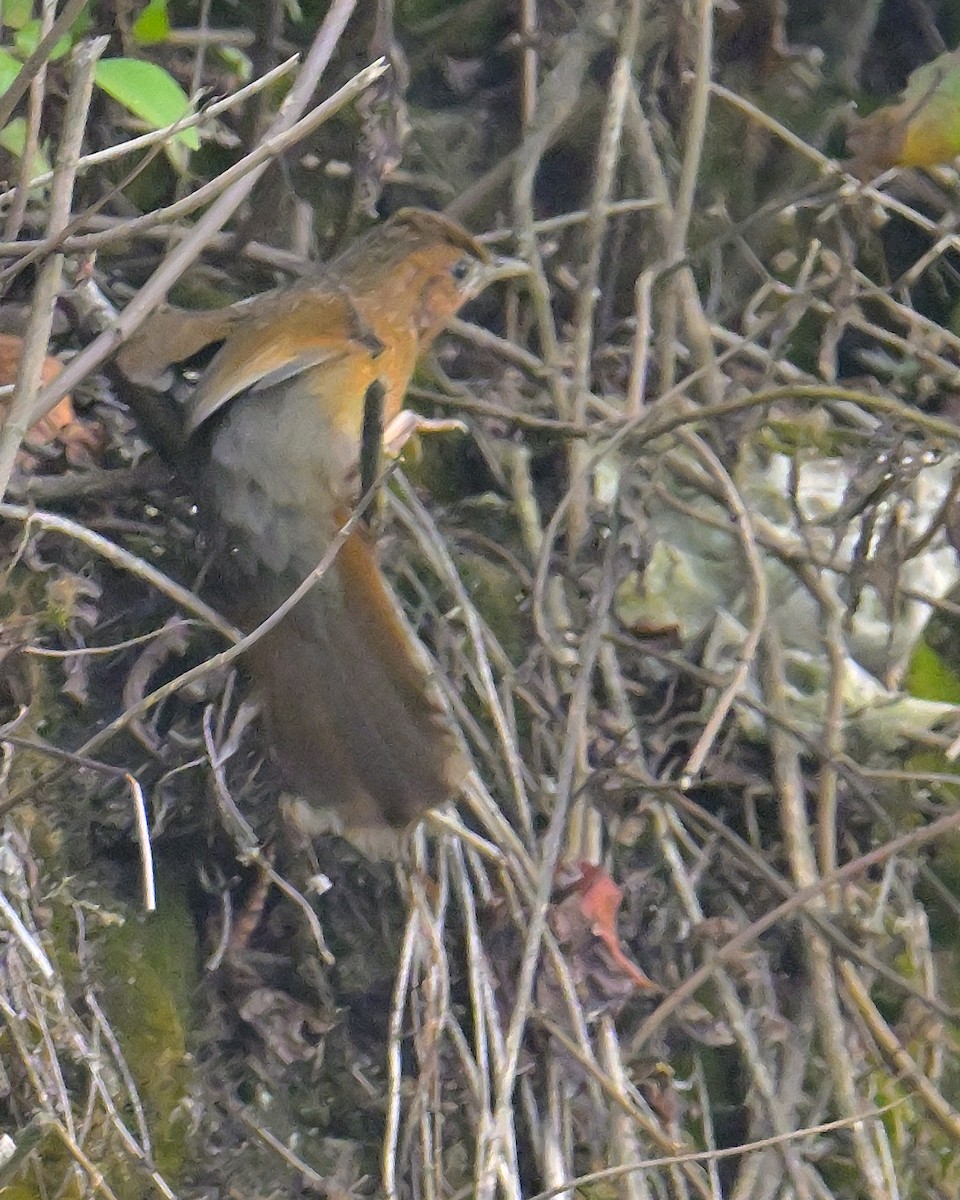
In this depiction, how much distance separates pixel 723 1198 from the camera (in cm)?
218

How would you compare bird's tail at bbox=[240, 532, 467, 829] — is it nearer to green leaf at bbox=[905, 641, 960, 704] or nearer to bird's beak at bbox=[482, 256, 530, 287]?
bird's beak at bbox=[482, 256, 530, 287]

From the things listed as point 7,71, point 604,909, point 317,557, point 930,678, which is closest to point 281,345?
point 317,557

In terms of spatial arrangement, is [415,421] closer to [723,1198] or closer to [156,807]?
[156,807]

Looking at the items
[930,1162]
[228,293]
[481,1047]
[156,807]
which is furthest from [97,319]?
[930,1162]

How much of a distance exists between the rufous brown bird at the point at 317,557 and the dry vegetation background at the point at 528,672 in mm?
137

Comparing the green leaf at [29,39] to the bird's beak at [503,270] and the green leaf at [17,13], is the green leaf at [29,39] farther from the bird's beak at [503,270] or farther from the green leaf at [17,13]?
the bird's beak at [503,270]

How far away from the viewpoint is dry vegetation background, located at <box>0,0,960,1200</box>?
2051 mm

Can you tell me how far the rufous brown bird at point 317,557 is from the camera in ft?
6.58

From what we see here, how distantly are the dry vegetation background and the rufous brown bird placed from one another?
14 centimetres

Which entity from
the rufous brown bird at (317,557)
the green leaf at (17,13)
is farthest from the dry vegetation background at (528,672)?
the rufous brown bird at (317,557)

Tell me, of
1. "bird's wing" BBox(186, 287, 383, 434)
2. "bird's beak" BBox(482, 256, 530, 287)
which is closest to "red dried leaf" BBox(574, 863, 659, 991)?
"bird's wing" BBox(186, 287, 383, 434)

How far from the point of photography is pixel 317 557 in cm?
212

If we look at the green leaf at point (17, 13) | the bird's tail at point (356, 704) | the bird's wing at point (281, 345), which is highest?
the green leaf at point (17, 13)

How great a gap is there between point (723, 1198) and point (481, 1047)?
50cm
